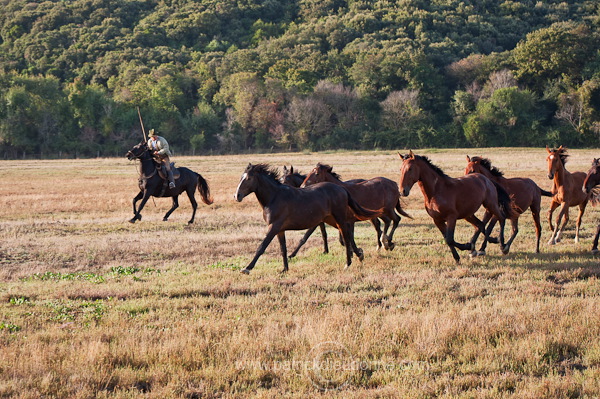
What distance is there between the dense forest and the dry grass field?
56.9 meters

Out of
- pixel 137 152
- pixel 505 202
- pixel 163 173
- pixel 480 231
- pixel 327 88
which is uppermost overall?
pixel 327 88

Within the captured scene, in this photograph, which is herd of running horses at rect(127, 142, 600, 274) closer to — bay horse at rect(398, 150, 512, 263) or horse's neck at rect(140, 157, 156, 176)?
bay horse at rect(398, 150, 512, 263)

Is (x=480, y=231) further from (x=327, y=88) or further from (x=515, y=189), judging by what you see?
(x=327, y=88)

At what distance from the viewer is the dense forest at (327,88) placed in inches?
2662

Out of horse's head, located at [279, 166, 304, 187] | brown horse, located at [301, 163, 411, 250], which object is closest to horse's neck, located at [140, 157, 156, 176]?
horse's head, located at [279, 166, 304, 187]

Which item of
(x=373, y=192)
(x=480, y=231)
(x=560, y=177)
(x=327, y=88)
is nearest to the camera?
(x=480, y=231)

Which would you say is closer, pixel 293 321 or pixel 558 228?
pixel 293 321

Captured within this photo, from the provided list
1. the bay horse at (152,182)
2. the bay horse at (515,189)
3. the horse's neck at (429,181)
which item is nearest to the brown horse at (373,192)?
the horse's neck at (429,181)

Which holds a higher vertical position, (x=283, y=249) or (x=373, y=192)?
(x=373, y=192)

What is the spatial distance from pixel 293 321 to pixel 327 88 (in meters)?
68.2

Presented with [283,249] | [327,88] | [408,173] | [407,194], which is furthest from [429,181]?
[327,88]

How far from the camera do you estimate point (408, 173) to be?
10.7m

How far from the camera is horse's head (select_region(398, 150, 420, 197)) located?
34.7 ft

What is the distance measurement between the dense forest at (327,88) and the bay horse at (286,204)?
58728mm
